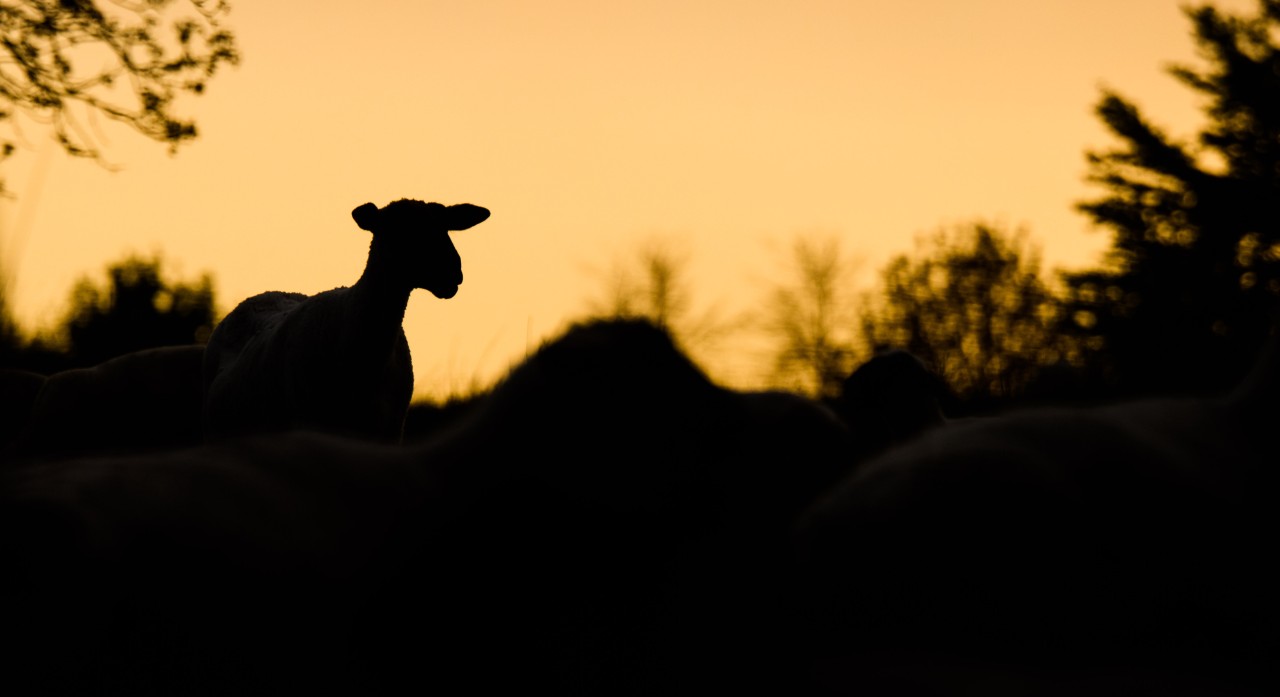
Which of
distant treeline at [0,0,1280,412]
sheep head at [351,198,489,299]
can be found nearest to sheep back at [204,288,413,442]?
sheep head at [351,198,489,299]

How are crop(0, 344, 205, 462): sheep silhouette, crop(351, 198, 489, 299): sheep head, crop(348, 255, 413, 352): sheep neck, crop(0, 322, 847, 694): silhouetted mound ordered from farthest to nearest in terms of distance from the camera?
crop(0, 344, 205, 462): sheep silhouette < crop(351, 198, 489, 299): sheep head < crop(348, 255, 413, 352): sheep neck < crop(0, 322, 847, 694): silhouetted mound

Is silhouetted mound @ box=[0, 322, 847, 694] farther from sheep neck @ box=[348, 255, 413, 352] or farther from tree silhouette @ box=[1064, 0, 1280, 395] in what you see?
tree silhouette @ box=[1064, 0, 1280, 395]

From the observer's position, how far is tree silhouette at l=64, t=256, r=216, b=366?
35.0 meters

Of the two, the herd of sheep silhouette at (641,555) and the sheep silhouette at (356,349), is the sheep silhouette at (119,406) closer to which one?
the sheep silhouette at (356,349)

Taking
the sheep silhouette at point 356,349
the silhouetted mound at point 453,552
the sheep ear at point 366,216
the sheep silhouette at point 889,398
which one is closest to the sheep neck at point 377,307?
the sheep silhouette at point 356,349

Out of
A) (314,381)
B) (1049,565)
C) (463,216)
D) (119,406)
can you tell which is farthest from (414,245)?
(1049,565)

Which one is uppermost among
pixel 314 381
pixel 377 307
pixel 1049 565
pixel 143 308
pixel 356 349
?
pixel 143 308

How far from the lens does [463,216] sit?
9.48 metres

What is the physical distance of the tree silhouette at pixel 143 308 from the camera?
115 feet

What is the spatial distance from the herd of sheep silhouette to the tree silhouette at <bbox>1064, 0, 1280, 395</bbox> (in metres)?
35.4

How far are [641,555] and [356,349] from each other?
642 cm

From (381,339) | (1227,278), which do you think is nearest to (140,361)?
(381,339)

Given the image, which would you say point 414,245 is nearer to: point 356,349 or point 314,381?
point 356,349

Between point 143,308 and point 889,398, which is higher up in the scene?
point 143,308
